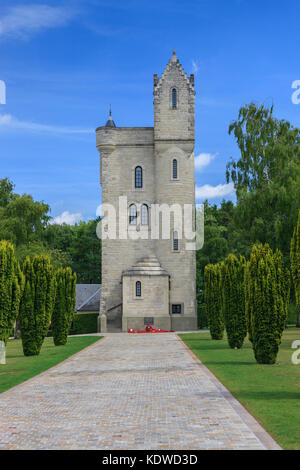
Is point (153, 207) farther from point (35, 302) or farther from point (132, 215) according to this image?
point (35, 302)

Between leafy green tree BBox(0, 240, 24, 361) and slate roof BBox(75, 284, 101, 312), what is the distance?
3182 centimetres

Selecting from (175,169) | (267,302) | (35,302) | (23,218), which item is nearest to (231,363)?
(267,302)

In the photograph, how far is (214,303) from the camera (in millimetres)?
32438

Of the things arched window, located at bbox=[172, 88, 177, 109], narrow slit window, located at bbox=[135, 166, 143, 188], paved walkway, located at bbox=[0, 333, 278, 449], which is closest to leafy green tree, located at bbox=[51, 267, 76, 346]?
paved walkway, located at bbox=[0, 333, 278, 449]

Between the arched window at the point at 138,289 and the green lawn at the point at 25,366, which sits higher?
the arched window at the point at 138,289

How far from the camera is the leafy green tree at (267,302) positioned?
19141mm

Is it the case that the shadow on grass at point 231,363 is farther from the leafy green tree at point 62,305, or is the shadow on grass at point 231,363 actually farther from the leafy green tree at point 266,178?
the leafy green tree at point 266,178

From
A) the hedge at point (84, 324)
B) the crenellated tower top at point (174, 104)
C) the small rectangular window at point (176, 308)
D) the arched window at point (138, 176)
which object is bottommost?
the hedge at point (84, 324)

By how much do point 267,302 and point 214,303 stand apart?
43.8 feet

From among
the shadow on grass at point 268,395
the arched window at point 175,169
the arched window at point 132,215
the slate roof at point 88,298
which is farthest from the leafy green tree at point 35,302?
the slate roof at point 88,298

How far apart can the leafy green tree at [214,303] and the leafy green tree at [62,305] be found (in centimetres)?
814

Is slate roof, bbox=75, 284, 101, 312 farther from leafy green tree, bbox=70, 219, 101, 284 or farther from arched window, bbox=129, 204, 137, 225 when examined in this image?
leafy green tree, bbox=70, 219, 101, 284

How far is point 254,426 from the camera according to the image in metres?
9.98

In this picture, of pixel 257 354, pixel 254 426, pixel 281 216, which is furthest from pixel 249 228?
pixel 254 426
